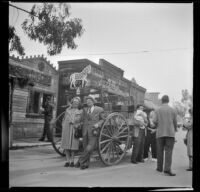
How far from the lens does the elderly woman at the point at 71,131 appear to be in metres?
5.69

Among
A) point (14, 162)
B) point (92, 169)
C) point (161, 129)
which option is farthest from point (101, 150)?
point (14, 162)

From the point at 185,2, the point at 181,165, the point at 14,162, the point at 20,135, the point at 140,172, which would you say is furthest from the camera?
the point at 20,135

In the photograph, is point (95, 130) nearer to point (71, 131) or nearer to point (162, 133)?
point (71, 131)

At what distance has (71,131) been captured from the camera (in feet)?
18.9

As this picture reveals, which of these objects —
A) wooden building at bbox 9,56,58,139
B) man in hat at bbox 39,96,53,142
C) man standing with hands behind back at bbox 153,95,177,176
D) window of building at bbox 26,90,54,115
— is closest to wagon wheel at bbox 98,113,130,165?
man standing with hands behind back at bbox 153,95,177,176

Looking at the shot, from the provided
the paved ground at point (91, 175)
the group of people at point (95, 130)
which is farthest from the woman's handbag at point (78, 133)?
the paved ground at point (91, 175)

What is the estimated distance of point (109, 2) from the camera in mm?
4453

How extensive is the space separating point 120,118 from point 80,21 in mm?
2348

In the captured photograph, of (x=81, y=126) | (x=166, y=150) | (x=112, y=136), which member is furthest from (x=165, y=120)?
(x=81, y=126)

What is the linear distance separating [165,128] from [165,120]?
0.17m

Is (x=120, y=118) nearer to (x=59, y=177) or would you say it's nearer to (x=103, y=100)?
(x=103, y=100)

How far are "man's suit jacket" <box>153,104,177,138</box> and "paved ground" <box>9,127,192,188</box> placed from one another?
0.83 m

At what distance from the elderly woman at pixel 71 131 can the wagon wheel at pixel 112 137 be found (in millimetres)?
572

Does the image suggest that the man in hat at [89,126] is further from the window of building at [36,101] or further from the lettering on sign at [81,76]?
the window of building at [36,101]
